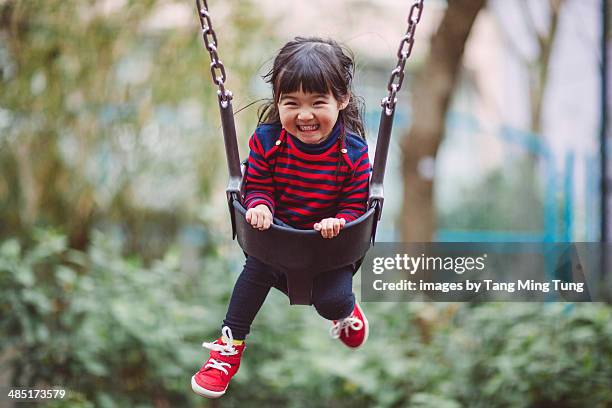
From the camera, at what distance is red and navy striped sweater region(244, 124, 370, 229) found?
56.8 inches

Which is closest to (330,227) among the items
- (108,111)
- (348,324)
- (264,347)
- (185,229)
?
(348,324)

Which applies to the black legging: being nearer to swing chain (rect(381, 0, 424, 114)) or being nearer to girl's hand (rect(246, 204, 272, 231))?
girl's hand (rect(246, 204, 272, 231))

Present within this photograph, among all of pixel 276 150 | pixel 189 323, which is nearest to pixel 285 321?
pixel 189 323

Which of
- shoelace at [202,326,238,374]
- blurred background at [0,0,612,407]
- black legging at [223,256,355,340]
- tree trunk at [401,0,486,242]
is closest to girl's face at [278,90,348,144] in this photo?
black legging at [223,256,355,340]

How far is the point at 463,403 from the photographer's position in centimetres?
331

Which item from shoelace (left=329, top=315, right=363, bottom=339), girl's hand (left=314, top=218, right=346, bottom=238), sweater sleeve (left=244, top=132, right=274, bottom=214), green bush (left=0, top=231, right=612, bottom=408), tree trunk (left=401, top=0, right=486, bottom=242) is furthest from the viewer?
tree trunk (left=401, top=0, right=486, bottom=242)

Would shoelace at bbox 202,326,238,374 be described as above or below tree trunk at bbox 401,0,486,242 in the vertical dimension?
below

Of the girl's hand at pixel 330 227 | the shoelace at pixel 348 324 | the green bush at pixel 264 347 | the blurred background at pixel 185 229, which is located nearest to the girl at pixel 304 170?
the girl's hand at pixel 330 227

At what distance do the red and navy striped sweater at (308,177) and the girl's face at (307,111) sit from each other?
7cm

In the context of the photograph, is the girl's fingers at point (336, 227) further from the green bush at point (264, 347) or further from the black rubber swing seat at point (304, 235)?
the green bush at point (264, 347)

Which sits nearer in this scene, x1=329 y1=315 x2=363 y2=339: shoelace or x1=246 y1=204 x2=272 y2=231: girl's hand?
x1=246 y1=204 x2=272 y2=231: girl's hand

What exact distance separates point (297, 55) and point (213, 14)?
2690mm

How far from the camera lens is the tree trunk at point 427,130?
12.5 feet

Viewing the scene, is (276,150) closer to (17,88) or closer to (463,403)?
(463,403)
